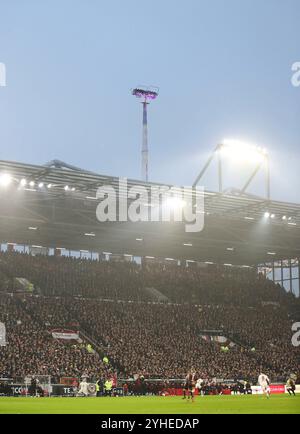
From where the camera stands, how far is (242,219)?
204 feet

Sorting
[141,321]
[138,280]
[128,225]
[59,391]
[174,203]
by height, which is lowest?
[59,391]

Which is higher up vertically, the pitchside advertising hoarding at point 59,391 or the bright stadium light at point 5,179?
the bright stadium light at point 5,179

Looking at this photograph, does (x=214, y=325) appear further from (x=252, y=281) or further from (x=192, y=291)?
(x=252, y=281)

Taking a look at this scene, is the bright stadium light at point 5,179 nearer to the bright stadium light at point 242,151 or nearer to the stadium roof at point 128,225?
the stadium roof at point 128,225

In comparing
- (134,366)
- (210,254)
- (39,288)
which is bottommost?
(134,366)

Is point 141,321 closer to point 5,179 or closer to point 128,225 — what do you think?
point 128,225

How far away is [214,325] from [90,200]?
18.1 meters

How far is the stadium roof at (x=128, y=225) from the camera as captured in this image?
4928 cm

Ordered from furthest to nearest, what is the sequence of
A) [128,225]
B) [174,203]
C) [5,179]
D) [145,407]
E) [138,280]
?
[138,280]
[128,225]
[174,203]
[5,179]
[145,407]

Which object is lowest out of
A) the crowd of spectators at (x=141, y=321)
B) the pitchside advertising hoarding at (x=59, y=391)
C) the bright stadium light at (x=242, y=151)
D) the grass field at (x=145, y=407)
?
the pitchside advertising hoarding at (x=59, y=391)

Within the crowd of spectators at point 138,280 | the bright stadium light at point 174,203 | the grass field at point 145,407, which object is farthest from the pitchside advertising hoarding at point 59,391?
the crowd of spectators at point 138,280

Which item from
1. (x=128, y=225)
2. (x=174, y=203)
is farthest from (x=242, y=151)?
(x=128, y=225)

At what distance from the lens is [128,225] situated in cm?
6347

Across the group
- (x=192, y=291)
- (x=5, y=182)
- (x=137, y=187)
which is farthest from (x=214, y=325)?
(x=5, y=182)
